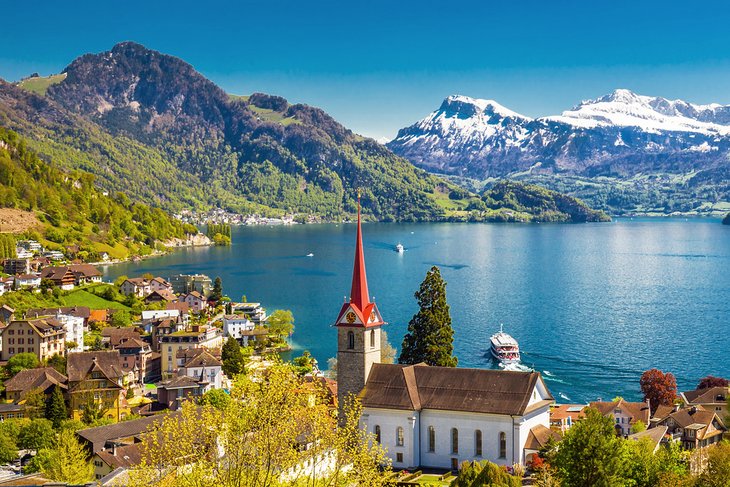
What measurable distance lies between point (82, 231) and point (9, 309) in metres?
93.1

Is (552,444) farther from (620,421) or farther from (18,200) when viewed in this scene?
(18,200)

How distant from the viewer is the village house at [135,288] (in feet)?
410

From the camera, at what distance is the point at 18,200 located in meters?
178

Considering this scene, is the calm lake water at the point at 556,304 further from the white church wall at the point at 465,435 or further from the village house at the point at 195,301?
the white church wall at the point at 465,435

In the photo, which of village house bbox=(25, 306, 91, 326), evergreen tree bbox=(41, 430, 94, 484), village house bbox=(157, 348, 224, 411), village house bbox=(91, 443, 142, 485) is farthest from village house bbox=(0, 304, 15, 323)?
village house bbox=(91, 443, 142, 485)

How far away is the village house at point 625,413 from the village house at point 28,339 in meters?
55.2

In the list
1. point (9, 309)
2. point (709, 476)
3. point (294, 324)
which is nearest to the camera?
point (709, 476)

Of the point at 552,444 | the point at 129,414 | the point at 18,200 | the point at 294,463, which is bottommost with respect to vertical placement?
the point at 129,414

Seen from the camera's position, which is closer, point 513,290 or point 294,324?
point 294,324

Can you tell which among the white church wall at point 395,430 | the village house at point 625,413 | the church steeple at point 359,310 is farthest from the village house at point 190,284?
the white church wall at point 395,430

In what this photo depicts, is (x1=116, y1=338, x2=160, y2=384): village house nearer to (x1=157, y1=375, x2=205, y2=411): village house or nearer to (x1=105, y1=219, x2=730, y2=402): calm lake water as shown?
(x1=157, y1=375, x2=205, y2=411): village house

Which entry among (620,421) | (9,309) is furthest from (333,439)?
(9,309)

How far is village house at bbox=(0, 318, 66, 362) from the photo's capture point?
263 feet

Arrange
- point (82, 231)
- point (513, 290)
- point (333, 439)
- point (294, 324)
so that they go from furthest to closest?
point (82, 231) < point (513, 290) < point (294, 324) < point (333, 439)
